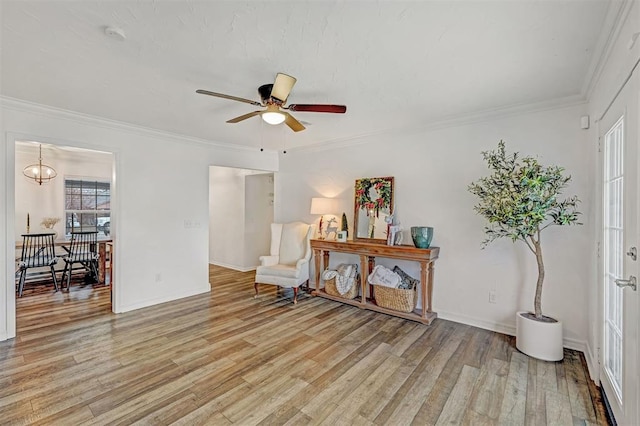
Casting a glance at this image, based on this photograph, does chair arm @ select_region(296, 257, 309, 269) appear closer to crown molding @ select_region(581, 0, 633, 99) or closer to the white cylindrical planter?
the white cylindrical planter

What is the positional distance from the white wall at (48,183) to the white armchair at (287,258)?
12.2ft

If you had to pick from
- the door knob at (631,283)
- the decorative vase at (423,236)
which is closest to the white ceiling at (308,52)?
the decorative vase at (423,236)

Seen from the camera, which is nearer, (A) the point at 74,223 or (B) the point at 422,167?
(B) the point at 422,167

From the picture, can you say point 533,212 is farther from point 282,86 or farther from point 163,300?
point 163,300

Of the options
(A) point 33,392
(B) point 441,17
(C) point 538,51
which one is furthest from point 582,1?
(A) point 33,392

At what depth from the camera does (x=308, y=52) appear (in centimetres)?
201

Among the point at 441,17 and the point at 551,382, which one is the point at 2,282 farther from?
the point at 551,382

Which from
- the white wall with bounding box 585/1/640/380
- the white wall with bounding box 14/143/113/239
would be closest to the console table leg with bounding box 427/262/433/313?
the white wall with bounding box 585/1/640/380

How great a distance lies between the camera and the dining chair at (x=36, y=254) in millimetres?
4409

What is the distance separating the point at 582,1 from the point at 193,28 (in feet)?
6.95

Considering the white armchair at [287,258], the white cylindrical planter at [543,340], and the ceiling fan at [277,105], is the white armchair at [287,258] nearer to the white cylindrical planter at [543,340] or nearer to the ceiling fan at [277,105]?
the ceiling fan at [277,105]

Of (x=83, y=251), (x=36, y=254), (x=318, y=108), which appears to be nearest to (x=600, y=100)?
(x=318, y=108)

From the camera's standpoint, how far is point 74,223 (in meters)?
5.79

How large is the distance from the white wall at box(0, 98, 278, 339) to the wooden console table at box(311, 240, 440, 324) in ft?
6.11
